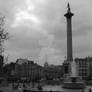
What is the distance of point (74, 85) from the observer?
147 feet

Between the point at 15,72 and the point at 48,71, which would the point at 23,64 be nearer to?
the point at 15,72

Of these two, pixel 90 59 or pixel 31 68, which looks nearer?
pixel 90 59

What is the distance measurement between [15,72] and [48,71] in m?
42.4

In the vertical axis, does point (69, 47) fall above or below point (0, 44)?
above

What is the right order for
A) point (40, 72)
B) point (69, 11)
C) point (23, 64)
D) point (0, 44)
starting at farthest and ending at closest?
point (40, 72), point (23, 64), point (69, 11), point (0, 44)

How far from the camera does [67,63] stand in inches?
3506

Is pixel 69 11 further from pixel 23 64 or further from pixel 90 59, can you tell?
pixel 23 64

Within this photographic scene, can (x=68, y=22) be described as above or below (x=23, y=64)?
above

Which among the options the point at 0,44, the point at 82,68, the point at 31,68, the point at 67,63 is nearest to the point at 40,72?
the point at 31,68

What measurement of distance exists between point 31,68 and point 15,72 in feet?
38.9

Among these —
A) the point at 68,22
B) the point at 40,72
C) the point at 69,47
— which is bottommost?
the point at 40,72

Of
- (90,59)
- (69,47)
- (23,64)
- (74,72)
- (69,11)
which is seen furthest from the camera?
(23,64)

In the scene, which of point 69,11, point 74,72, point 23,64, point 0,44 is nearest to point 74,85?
point 74,72

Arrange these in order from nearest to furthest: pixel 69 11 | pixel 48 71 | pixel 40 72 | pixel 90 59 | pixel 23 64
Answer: pixel 69 11
pixel 90 59
pixel 23 64
pixel 40 72
pixel 48 71
